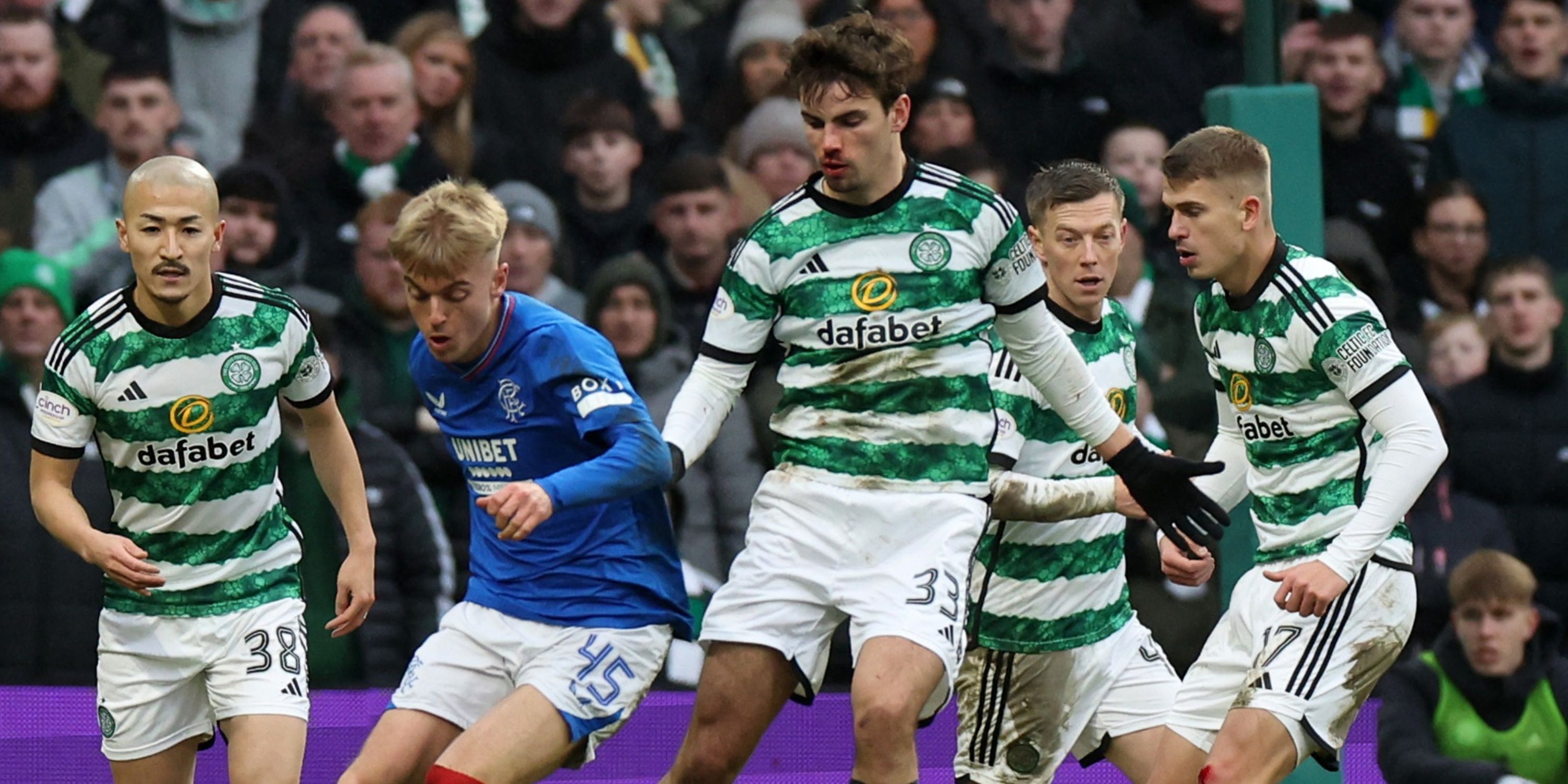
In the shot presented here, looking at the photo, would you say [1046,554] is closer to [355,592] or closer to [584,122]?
[355,592]

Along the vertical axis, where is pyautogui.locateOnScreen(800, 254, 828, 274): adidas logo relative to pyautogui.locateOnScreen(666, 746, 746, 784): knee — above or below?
above

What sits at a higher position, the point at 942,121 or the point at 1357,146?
the point at 942,121

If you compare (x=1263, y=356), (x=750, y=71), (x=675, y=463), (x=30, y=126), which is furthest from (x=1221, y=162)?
(x=30, y=126)

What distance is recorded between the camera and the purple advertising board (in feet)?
22.7

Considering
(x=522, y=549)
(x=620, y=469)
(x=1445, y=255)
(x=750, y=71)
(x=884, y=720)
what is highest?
(x=750, y=71)

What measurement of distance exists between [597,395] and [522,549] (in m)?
0.44

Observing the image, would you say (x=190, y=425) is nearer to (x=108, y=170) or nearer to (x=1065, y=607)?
(x=1065, y=607)

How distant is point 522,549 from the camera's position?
→ 5.16m

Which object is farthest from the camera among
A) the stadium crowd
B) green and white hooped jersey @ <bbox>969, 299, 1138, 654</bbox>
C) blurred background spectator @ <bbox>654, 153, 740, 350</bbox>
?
blurred background spectator @ <bbox>654, 153, 740, 350</bbox>

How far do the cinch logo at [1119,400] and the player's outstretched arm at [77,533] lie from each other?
233 centimetres

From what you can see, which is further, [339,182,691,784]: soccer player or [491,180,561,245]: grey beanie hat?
[491,180,561,245]: grey beanie hat

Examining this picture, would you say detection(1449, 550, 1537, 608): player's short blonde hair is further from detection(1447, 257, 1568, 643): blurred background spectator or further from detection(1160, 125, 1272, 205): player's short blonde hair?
detection(1160, 125, 1272, 205): player's short blonde hair

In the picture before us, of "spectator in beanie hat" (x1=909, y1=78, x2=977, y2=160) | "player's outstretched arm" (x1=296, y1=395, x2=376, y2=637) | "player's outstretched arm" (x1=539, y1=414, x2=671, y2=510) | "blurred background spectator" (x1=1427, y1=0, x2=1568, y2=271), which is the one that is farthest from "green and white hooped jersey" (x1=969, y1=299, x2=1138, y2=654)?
"blurred background spectator" (x1=1427, y1=0, x2=1568, y2=271)

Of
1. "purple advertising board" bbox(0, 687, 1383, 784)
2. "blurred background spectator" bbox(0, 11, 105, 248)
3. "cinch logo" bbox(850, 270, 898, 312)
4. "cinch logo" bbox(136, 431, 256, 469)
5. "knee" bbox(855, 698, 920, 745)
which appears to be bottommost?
"purple advertising board" bbox(0, 687, 1383, 784)
